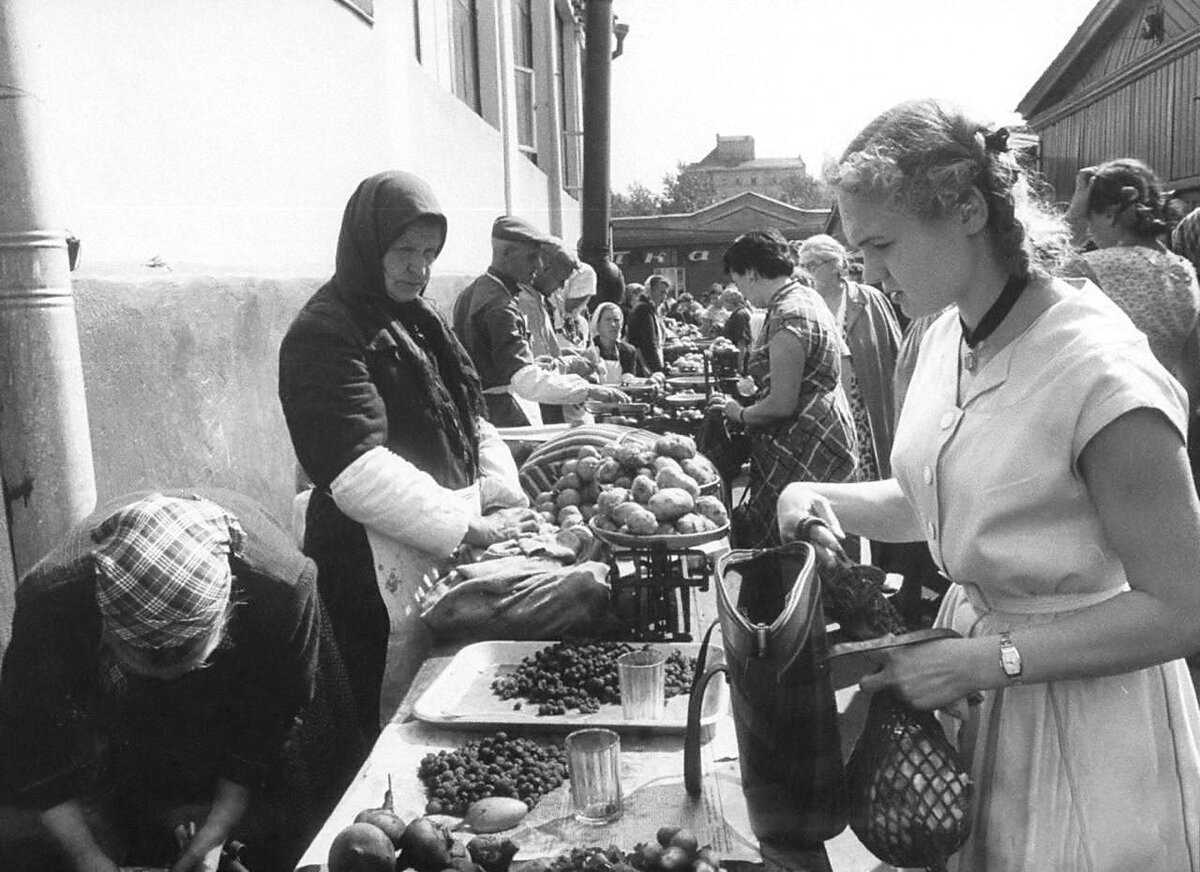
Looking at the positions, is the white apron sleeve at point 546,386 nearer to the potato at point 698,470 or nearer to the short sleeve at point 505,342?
the short sleeve at point 505,342

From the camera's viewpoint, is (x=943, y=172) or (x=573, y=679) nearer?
Result: (x=943, y=172)

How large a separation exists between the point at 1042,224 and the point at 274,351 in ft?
11.5

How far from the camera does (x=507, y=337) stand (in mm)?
4809

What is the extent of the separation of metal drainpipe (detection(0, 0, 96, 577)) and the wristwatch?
2036 millimetres

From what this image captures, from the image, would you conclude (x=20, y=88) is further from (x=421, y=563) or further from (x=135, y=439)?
(x=421, y=563)

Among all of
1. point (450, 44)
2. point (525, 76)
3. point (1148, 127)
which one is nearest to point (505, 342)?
point (450, 44)

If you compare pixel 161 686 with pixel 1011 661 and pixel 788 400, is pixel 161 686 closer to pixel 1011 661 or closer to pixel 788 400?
pixel 1011 661

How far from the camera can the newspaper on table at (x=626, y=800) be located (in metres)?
1.71

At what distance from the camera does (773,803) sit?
1.41m

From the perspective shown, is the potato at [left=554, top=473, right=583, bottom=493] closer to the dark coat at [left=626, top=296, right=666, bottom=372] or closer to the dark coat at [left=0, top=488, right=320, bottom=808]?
the dark coat at [left=0, top=488, right=320, bottom=808]

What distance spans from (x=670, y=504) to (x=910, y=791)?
1650 mm

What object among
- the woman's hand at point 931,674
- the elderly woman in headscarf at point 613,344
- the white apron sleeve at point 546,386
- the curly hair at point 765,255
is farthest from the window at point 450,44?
the woman's hand at point 931,674

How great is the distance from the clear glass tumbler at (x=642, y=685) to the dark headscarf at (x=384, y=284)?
1010 millimetres

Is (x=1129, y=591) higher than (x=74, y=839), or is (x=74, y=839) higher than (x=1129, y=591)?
(x=1129, y=591)
